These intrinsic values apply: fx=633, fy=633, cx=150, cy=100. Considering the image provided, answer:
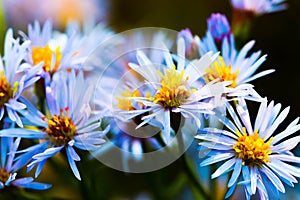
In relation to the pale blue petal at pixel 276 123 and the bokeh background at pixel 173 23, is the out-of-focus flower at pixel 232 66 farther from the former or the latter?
the bokeh background at pixel 173 23

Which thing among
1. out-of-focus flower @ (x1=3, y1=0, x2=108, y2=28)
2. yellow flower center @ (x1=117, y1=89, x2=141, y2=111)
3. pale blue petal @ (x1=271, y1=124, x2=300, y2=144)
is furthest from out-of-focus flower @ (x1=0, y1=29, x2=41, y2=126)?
out-of-focus flower @ (x1=3, y1=0, x2=108, y2=28)

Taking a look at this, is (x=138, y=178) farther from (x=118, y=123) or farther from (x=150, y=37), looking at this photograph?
(x=118, y=123)

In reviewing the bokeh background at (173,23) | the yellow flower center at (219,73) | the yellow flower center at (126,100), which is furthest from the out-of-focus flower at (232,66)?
the bokeh background at (173,23)

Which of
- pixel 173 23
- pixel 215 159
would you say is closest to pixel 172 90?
pixel 215 159

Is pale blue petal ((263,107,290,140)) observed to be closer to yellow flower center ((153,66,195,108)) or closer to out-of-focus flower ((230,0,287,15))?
yellow flower center ((153,66,195,108))

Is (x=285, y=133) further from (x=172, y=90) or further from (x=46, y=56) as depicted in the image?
(x=46, y=56)

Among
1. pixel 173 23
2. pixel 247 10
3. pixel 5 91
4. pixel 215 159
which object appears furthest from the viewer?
pixel 173 23

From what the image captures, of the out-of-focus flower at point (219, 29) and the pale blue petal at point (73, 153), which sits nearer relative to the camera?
the pale blue petal at point (73, 153)
